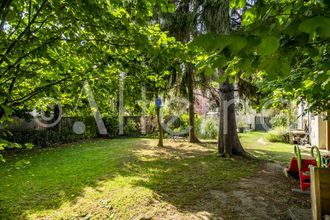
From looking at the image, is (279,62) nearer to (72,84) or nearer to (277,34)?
(277,34)

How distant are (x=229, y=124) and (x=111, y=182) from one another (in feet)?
14.7

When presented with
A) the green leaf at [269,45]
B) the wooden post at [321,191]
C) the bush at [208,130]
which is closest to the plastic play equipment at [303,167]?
the wooden post at [321,191]

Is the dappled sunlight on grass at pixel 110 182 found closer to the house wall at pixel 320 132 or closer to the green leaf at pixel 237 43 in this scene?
the green leaf at pixel 237 43

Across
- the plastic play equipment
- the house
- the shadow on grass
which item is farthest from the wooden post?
the house

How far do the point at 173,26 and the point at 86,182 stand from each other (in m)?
5.74

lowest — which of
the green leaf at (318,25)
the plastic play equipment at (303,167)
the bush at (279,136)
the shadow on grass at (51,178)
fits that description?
the shadow on grass at (51,178)

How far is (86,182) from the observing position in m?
5.87

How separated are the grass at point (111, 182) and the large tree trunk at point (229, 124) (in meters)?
0.57

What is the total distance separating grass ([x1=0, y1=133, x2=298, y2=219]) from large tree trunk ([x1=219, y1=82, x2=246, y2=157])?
1.88 ft

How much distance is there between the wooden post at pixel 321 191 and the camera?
9.22 feet

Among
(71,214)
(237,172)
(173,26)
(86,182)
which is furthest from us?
(173,26)

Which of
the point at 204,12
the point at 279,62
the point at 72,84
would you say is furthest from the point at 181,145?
the point at 279,62

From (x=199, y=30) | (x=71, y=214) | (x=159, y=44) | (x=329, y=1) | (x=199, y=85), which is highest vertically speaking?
(x=199, y=30)

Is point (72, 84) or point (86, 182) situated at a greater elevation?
point (72, 84)
